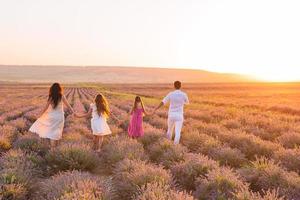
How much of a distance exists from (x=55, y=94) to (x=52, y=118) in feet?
2.12

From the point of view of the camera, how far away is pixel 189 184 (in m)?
7.14

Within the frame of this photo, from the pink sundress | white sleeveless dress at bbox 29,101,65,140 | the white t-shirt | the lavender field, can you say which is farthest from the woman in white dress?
the white t-shirt

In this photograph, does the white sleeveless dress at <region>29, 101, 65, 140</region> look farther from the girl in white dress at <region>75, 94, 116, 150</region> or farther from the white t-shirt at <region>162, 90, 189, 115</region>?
the white t-shirt at <region>162, 90, 189, 115</region>

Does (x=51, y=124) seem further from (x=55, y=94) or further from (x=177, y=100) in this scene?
(x=177, y=100)

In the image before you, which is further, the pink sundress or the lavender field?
the pink sundress

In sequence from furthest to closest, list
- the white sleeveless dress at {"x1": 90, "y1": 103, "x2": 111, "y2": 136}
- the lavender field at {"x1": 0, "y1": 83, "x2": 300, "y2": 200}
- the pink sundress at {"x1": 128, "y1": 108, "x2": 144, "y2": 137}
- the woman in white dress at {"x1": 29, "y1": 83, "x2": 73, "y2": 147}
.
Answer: the pink sundress at {"x1": 128, "y1": 108, "x2": 144, "y2": 137} → the white sleeveless dress at {"x1": 90, "y1": 103, "x2": 111, "y2": 136} → the woman in white dress at {"x1": 29, "y1": 83, "x2": 73, "y2": 147} → the lavender field at {"x1": 0, "y1": 83, "x2": 300, "y2": 200}

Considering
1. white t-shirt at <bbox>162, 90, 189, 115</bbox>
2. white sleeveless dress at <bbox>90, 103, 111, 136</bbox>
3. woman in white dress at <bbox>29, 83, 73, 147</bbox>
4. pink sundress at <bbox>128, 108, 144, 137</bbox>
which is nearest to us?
woman in white dress at <bbox>29, 83, 73, 147</bbox>

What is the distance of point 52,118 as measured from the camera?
34.9 feet

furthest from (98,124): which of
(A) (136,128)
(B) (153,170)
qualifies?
(B) (153,170)

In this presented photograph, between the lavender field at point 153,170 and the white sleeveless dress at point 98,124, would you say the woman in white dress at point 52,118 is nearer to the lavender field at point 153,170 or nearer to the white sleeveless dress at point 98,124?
the lavender field at point 153,170

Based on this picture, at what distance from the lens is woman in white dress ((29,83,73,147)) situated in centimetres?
1042

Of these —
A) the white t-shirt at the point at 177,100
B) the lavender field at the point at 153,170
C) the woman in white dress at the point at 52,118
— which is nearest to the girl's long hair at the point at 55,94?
the woman in white dress at the point at 52,118

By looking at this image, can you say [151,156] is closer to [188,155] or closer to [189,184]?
[188,155]

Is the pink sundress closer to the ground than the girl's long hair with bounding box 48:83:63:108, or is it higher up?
closer to the ground
